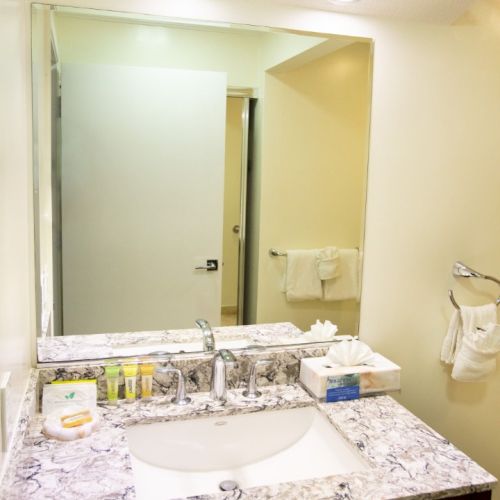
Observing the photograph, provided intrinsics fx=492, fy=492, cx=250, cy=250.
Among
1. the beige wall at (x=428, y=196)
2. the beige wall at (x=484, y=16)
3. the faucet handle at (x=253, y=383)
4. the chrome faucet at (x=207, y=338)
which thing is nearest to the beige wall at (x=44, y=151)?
the chrome faucet at (x=207, y=338)

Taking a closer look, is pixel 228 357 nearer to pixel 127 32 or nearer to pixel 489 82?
pixel 127 32

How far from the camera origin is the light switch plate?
2.79 feet

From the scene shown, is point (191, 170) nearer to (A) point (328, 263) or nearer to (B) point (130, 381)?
(A) point (328, 263)

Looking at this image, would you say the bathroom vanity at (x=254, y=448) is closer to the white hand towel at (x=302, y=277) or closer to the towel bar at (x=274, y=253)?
the white hand towel at (x=302, y=277)

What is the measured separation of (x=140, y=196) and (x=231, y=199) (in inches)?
10.8

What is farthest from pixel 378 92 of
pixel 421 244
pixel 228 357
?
pixel 228 357

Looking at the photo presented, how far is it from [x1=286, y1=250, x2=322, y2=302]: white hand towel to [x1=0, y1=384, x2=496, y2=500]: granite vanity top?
1.21ft

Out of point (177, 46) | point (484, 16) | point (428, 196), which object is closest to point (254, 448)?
point (428, 196)

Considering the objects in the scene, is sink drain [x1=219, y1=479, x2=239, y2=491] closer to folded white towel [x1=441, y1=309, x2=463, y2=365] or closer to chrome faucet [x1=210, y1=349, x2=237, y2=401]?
chrome faucet [x1=210, y1=349, x2=237, y2=401]

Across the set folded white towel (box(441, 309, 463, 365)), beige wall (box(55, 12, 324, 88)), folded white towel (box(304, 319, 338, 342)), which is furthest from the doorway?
folded white towel (box(441, 309, 463, 365))

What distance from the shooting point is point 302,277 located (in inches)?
63.7

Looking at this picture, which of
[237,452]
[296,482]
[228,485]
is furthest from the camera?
[237,452]

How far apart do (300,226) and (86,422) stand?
84 centimetres

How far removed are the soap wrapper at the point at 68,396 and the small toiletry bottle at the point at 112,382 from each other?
0.14 ft
